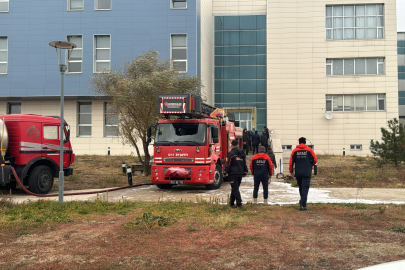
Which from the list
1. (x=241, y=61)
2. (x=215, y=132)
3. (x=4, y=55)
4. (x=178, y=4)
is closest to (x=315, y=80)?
(x=241, y=61)

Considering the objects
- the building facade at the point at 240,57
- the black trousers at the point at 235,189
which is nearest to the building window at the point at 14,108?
the building facade at the point at 240,57

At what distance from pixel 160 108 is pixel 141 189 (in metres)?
3.36

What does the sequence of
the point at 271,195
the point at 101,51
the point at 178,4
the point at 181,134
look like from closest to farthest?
the point at 271,195, the point at 181,134, the point at 178,4, the point at 101,51

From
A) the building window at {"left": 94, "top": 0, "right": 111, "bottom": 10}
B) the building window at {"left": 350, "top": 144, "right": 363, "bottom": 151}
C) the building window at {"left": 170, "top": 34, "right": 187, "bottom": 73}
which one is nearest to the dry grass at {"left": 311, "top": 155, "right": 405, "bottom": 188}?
the building window at {"left": 170, "top": 34, "right": 187, "bottom": 73}

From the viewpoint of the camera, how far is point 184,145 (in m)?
14.4

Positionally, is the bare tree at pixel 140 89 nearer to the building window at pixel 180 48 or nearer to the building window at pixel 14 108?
the building window at pixel 180 48

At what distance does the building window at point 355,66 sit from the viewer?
35.9 metres

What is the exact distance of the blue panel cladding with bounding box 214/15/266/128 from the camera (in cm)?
3850

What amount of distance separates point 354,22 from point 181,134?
2744 cm

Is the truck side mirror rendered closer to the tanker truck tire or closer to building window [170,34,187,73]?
the tanker truck tire

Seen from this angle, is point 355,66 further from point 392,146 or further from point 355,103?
point 392,146

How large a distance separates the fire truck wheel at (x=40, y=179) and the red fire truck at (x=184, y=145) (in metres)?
3.55

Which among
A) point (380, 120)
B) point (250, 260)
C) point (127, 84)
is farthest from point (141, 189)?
point (380, 120)

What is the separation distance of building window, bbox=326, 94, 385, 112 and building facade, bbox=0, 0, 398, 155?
84mm
